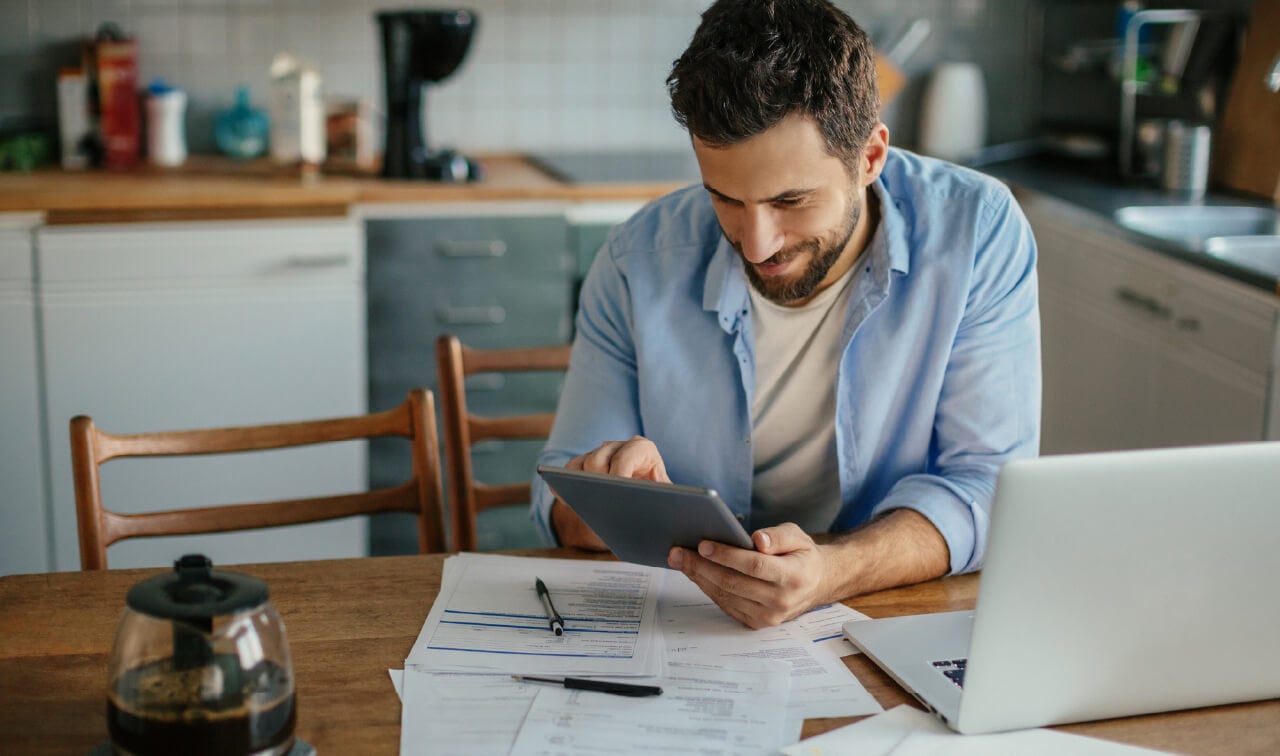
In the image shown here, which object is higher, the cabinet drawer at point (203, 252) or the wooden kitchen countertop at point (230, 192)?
the wooden kitchen countertop at point (230, 192)

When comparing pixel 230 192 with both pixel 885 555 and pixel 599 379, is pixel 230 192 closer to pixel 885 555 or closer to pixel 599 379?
pixel 599 379

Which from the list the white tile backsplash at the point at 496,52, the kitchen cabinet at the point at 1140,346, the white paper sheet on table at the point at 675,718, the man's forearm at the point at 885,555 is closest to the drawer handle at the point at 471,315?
the white tile backsplash at the point at 496,52

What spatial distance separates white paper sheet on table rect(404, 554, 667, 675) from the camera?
127 centimetres

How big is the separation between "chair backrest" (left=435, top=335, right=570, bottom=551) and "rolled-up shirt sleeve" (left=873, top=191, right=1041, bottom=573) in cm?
61

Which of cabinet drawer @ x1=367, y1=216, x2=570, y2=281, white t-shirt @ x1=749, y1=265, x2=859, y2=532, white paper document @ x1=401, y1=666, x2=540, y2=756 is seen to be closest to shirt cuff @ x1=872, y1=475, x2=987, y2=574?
white t-shirt @ x1=749, y1=265, x2=859, y2=532

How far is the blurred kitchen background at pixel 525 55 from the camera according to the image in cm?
338

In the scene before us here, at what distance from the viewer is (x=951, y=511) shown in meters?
1.54

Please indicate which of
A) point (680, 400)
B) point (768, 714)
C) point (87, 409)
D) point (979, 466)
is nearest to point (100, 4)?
point (87, 409)

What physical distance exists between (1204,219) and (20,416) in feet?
8.62

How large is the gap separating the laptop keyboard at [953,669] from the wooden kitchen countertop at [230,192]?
1991 mm

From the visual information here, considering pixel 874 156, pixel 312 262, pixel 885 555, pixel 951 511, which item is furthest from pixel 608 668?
pixel 312 262

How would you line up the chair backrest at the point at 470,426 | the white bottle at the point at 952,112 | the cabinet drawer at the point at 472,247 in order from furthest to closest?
the white bottle at the point at 952,112 < the cabinet drawer at the point at 472,247 < the chair backrest at the point at 470,426

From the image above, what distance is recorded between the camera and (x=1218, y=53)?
3.42 m

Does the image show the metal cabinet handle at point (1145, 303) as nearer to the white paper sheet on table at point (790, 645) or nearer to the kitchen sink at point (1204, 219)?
the kitchen sink at point (1204, 219)
